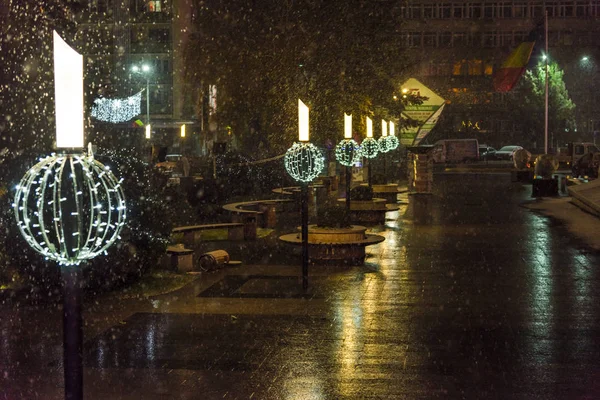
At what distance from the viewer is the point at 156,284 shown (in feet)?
42.6

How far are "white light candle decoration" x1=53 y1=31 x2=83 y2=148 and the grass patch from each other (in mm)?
6952

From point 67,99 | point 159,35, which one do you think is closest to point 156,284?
point 67,99

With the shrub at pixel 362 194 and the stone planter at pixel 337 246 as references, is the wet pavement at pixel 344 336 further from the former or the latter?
the shrub at pixel 362 194

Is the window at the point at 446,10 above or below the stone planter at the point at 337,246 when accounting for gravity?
above

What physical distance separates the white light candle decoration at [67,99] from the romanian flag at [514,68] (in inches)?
1695

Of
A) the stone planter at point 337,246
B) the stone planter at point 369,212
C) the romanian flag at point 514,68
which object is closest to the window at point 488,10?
the romanian flag at point 514,68

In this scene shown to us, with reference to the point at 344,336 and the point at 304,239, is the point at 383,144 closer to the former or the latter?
the point at 304,239

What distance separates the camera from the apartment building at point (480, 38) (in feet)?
280

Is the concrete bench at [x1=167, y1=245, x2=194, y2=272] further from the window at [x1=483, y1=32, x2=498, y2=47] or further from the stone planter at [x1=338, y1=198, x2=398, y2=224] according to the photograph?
the window at [x1=483, y1=32, x2=498, y2=47]

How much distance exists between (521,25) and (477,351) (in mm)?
83468

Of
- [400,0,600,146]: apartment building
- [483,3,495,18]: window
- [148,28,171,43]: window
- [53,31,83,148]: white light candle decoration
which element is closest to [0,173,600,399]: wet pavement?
[53,31,83,148]: white light candle decoration

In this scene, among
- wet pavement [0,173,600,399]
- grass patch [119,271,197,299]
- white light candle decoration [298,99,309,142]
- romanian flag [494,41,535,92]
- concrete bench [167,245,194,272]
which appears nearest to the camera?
wet pavement [0,173,600,399]

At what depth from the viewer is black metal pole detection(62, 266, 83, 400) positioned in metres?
5.25

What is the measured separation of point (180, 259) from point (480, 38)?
258 ft
